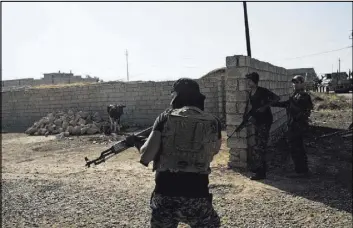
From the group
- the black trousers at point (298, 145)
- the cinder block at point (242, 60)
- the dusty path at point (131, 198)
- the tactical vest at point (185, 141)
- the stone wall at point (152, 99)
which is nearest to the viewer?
the tactical vest at point (185, 141)

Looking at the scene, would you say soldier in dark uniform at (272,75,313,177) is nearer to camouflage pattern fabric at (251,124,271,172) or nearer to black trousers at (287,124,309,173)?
black trousers at (287,124,309,173)

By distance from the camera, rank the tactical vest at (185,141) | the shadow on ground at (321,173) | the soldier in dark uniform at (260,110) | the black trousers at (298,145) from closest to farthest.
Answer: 1. the tactical vest at (185,141)
2. the shadow on ground at (321,173)
3. the soldier in dark uniform at (260,110)
4. the black trousers at (298,145)

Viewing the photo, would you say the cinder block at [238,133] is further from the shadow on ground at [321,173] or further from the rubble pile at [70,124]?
the rubble pile at [70,124]

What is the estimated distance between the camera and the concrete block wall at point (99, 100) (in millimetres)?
14008

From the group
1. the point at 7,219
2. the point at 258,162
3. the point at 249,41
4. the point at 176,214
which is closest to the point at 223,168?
the point at 258,162

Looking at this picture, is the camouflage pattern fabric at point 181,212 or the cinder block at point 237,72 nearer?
the camouflage pattern fabric at point 181,212

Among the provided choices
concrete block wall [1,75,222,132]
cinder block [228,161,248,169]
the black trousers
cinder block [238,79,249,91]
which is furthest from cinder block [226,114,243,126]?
concrete block wall [1,75,222,132]

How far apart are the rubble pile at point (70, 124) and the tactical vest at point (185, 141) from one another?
35.9ft

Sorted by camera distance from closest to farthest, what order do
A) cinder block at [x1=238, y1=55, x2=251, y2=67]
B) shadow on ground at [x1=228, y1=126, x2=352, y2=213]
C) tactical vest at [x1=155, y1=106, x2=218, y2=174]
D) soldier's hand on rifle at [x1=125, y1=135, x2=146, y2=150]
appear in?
tactical vest at [x1=155, y1=106, x2=218, y2=174] → soldier's hand on rifle at [x1=125, y1=135, x2=146, y2=150] → shadow on ground at [x1=228, y1=126, x2=352, y2=213] → cinder block at [x1=238, y1=55, x2=251, y2=67]

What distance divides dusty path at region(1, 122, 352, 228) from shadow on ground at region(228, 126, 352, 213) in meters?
0.02

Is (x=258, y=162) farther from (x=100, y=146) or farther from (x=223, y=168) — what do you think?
(x=100, y=146)

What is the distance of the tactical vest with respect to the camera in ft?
7.70

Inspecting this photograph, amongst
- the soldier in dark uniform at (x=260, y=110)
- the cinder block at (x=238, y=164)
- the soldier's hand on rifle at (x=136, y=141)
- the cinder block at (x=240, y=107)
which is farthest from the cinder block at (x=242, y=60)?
the soldier's hand on rifle at (x=136, y=141)

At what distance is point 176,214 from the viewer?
7.89 ft
